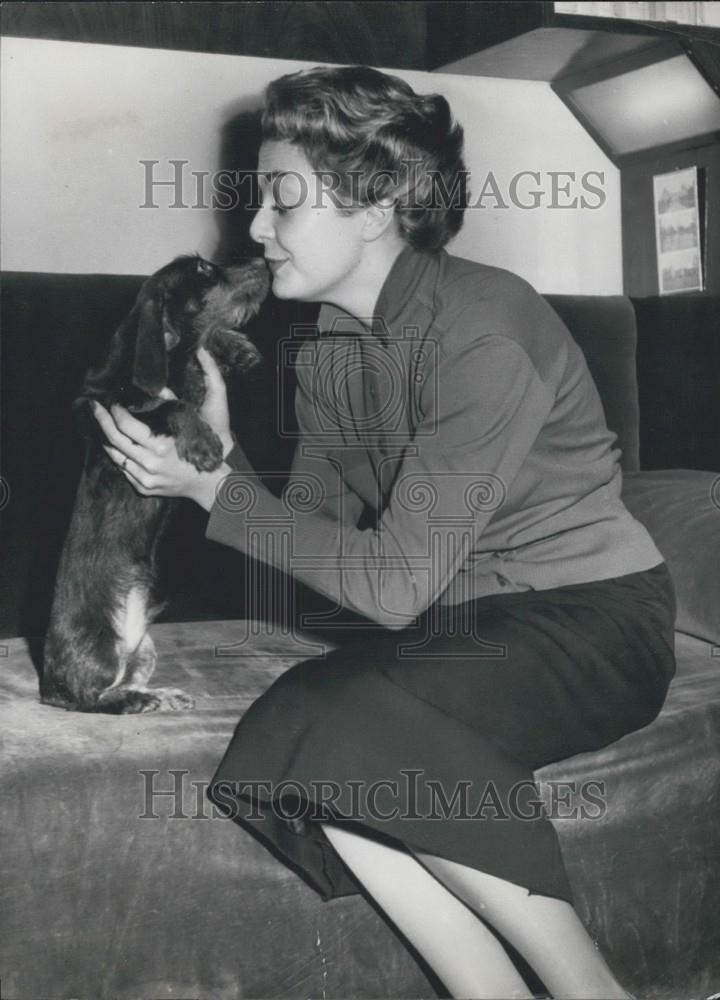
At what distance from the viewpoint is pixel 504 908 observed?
1.54m

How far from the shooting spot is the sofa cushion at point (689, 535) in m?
2.34

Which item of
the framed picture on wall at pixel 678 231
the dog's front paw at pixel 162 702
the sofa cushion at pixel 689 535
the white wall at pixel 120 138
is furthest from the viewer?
the framed picture on wall at pixel 678 231

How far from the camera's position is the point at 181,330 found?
6.81 ft

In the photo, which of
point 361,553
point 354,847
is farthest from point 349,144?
point 354,847

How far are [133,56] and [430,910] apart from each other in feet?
6.91

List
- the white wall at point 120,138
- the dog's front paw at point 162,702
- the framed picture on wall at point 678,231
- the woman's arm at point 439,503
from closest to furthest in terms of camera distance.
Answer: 1. the woman's arm at point 439,503
2. the dog's front paw at point 162,702
3. the white wall at point 120,138
4. the framed picture on wall at point 678,231

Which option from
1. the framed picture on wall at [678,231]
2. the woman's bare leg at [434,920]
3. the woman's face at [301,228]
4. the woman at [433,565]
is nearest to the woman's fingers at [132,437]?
the woman at [433,565]

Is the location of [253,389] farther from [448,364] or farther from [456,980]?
[456,980]

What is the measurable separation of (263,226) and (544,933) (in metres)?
1.18

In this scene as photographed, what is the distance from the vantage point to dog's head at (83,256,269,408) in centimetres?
189

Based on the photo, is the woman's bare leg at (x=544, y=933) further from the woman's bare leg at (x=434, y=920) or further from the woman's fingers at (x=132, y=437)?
the woman's fingers at (x=132, y=437)

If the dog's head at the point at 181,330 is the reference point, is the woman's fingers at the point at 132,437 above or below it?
below

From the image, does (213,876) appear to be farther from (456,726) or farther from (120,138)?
(120,138)

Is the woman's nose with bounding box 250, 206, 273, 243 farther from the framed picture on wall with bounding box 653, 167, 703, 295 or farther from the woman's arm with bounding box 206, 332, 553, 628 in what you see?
the framed picture on wall with bounding box 653, 167, 703, 295
